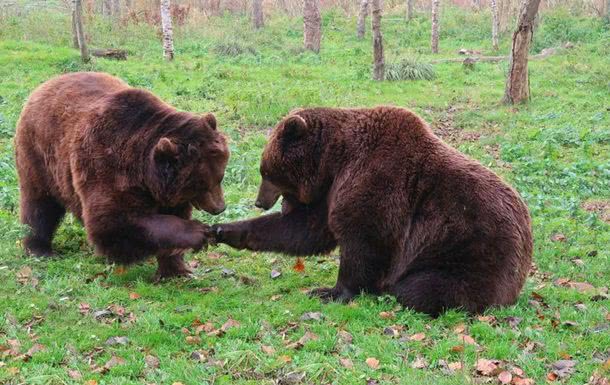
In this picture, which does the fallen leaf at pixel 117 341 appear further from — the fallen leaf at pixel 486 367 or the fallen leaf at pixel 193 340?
the fallen leaf at pixel 486 367

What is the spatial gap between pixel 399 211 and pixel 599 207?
214 inches

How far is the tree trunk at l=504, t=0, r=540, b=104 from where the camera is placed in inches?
698

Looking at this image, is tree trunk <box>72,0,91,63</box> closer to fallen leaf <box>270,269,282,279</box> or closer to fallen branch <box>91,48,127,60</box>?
fallen branch <box>91,48,127,60</box>

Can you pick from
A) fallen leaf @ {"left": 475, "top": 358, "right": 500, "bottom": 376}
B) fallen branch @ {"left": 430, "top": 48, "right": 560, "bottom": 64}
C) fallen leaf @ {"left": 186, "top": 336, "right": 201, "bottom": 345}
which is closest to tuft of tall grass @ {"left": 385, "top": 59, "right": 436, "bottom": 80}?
fallen branch @ {"left": 430, "top": 48, "right": 560, "bottom": 64}

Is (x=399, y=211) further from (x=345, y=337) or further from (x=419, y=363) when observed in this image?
(x=419, y=363)

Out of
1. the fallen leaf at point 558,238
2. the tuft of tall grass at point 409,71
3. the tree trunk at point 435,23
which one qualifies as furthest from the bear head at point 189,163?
the tree trunk at point 435,23

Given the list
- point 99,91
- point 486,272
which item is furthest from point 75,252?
point 486,272

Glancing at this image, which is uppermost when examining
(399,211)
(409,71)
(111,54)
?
(111,54)

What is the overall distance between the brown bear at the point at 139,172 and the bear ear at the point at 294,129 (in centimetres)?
61

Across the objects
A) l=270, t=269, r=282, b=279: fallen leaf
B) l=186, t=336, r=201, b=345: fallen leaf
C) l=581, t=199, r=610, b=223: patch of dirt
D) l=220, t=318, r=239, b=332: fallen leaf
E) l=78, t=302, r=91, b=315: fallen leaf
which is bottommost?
l=581, t=199, r=610, b=223: patch of dirt

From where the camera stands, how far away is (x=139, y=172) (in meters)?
6.85

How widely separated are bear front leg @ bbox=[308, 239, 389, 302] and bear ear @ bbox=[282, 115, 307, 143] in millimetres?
1119

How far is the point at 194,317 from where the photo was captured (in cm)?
631

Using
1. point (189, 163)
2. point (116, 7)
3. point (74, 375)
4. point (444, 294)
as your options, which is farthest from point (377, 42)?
point (74, 375)
